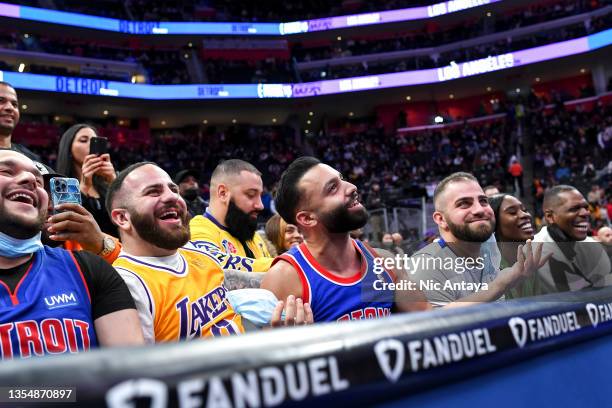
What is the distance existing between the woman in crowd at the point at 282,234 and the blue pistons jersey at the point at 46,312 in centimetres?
266

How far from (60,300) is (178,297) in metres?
0.49

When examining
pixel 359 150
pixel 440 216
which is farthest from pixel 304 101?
pixel 440 216

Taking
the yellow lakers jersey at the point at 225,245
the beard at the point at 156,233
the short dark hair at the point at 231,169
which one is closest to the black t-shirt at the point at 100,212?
the yellow lakers jersey at the point at 225,245

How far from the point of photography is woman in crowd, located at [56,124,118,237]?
3.17 metres

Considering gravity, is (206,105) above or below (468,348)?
above

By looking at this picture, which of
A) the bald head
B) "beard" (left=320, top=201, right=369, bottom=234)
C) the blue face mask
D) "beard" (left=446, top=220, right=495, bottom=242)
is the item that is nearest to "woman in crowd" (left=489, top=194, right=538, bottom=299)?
"beard" (left=446, top=220, right=495, bottom=242)

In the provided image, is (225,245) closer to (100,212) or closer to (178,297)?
(100,212)

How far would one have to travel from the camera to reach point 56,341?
179 centimetres

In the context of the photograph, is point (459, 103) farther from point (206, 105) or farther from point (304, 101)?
point (206, 105)

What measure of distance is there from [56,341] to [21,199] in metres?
0.57

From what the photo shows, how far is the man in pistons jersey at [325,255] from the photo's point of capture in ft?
7.91

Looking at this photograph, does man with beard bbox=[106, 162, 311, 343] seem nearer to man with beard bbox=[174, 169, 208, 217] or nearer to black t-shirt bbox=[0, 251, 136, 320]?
black t-shirt bbox=[0, 251, 136, 320]

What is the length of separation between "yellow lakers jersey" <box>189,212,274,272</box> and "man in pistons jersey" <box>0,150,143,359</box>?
1.37m

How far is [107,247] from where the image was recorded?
2.42m
